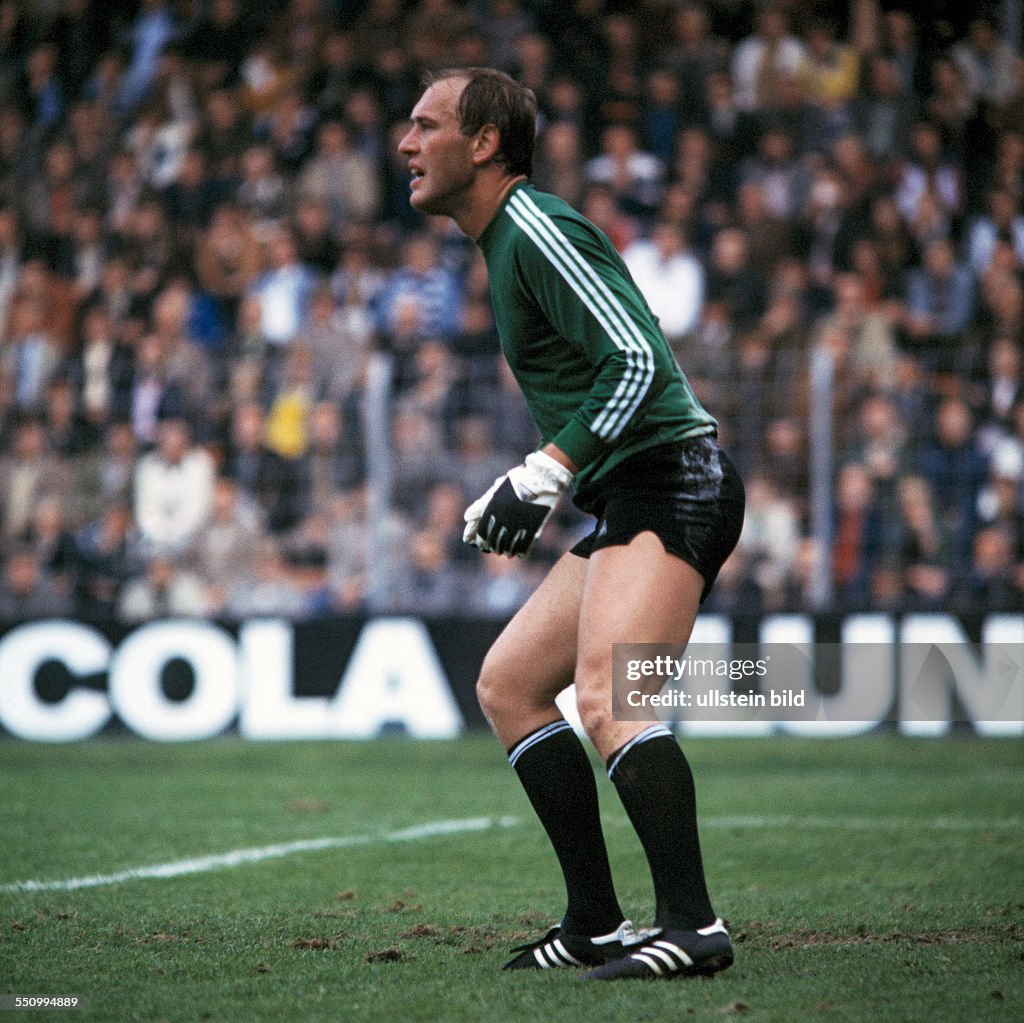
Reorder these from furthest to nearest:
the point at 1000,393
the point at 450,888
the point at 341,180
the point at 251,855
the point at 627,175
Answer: the point at 341,180 → the point at 627,175 → the point at 1000,393 → the point at 251,855 → the point at 450,888

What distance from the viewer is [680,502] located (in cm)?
417

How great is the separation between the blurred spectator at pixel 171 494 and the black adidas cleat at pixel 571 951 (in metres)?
7.25

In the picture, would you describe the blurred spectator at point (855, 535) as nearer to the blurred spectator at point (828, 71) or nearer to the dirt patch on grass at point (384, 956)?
the blurred spectator at point (828, 71)

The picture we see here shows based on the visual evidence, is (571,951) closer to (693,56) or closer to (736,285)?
(736,285)

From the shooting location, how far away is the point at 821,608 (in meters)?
11.0

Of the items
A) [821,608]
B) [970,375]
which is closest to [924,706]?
[821,608]

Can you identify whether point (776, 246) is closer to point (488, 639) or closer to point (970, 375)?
point (970, 375)

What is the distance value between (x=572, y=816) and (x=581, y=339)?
3.93ft

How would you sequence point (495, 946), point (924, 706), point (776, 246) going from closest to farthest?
point (495, 946) → point (924, 706) → point (776, 246)

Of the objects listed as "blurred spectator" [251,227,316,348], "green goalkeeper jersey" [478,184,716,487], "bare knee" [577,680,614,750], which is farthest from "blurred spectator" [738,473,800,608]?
"bare knee" [577,680,614,750]

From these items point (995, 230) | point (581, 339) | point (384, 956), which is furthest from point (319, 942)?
point (995, 230)

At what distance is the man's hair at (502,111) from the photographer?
4277 millimetres

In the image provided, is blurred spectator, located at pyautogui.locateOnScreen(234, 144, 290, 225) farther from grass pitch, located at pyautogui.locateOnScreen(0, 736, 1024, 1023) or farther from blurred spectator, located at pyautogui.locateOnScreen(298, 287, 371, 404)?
grass pitch, located at pyautogui.locateOnScreen(0, 736, 1024, 1023)

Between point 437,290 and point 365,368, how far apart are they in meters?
2.01
